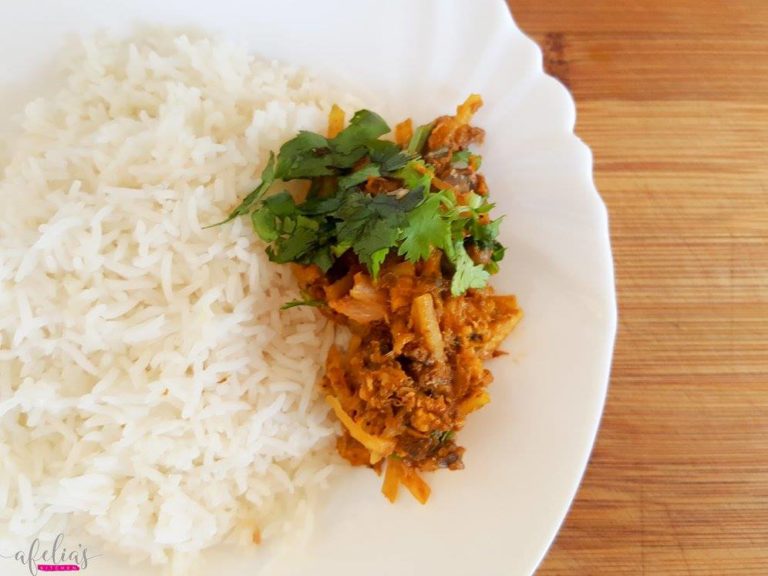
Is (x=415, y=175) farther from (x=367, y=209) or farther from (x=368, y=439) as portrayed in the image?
(x=368, y=439)

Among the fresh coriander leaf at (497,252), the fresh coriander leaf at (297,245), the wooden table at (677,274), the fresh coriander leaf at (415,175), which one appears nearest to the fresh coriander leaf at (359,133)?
the fresh coriander leaf at (415,175)

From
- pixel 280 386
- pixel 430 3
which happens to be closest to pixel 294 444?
pixel 280 386

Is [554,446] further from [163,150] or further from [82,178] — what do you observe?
[82,178]

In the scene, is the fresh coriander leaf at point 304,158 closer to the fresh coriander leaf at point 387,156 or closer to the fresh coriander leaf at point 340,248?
the fresh coriander leaf at point 387,156

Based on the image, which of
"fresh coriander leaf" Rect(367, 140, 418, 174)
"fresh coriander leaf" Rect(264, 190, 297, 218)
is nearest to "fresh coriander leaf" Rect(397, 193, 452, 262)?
"fresh coriander leaf" Rect(367, 140, 418, 174)

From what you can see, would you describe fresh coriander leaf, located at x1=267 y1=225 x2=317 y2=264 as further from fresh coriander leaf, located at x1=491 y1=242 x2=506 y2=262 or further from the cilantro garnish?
fresh coriander leaf, located at x1=491 y1=242 x2=506 y2=262

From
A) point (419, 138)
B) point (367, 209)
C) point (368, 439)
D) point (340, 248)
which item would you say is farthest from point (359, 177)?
point (368, 439)

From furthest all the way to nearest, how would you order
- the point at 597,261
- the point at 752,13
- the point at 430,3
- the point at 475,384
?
1. the point at 752,13
2. the point at 430,3
3. the point at 597,261
4. the point at 475,384
